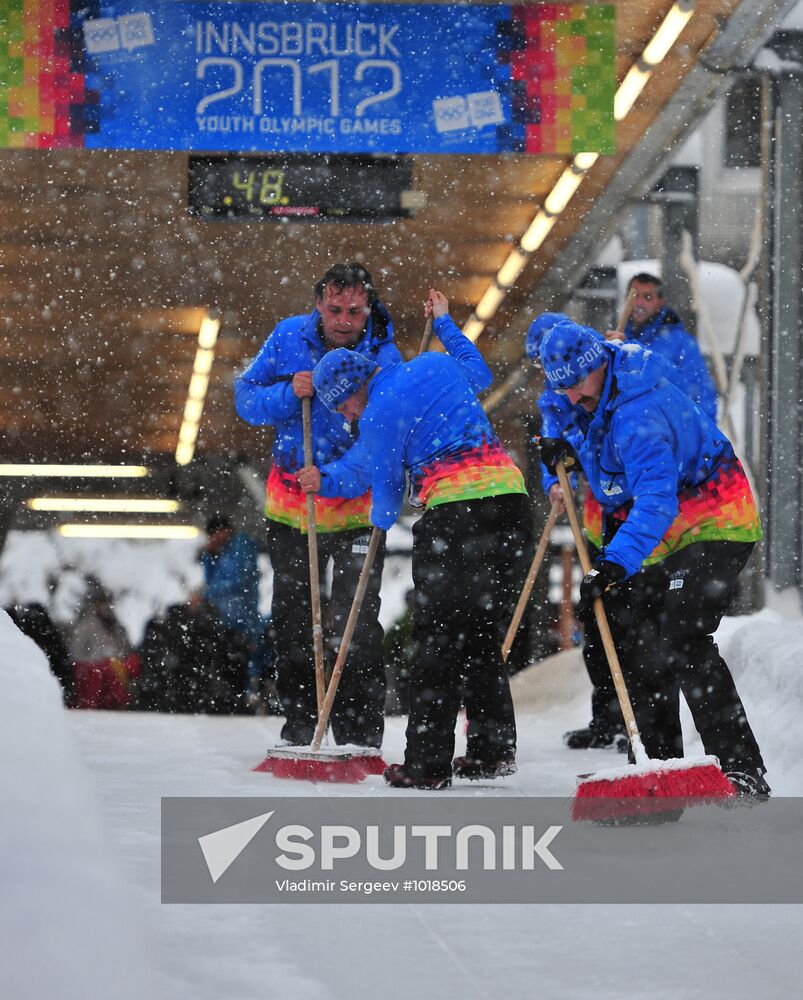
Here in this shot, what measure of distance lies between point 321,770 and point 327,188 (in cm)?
366

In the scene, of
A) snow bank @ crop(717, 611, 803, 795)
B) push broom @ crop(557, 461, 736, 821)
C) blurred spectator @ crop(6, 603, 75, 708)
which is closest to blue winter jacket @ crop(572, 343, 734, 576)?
push broom @ crop(557, 461, 736, 821)

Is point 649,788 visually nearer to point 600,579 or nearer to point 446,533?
point 600,579

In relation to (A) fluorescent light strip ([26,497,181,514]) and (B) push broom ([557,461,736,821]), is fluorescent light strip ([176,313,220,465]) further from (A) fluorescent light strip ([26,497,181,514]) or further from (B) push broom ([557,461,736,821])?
(B) push broom ([557,461,736,821])

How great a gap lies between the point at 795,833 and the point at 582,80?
168 inches

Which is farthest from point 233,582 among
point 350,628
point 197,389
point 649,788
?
point 649,788

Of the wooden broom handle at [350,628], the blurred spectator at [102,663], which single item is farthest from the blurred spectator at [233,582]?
the wooden broom handle at [350,628]

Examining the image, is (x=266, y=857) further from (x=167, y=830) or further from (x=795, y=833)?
(x=795, y=833)

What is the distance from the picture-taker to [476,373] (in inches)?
200

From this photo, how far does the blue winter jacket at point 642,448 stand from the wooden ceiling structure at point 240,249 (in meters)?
2.95

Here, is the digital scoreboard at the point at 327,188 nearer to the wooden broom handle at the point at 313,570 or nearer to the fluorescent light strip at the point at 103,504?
the wooden broom handle at the point at 313,570

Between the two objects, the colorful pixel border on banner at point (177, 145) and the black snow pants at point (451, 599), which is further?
the colorful pixel border on banner at point (177, 145)

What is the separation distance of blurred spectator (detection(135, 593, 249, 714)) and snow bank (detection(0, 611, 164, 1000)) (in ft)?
27.7

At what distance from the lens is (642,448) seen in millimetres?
4004

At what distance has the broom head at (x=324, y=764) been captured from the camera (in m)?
4.65
